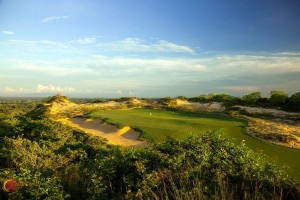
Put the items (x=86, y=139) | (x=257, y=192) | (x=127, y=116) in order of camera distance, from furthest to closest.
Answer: (x=127, y=116) → (x=86, y=139) → (x=257, y=192)

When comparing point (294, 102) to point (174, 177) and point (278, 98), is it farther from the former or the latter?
point (174, 177)

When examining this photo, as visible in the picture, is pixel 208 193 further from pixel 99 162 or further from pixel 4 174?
pixel 4 174

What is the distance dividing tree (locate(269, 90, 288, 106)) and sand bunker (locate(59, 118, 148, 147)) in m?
19.1

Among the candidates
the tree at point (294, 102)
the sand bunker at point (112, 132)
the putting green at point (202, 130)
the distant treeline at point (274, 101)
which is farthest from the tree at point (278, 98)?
the sand bunker at point (112, 132)

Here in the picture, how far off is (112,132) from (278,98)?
20440 mm

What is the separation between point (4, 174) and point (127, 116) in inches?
881

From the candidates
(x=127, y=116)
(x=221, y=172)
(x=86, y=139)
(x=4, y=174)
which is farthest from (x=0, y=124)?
(x=221, y=172)

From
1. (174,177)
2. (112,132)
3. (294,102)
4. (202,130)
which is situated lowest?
(112,132)

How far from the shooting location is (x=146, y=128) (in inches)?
927

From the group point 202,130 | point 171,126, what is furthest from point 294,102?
point 171,126

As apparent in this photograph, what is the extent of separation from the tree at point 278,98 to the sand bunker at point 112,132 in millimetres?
19072

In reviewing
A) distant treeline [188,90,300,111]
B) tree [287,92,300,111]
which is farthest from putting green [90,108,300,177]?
distant treeline [188,90,300,111]

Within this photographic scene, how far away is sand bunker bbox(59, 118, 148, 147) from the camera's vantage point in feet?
70.6

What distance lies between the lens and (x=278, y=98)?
3494 centimetres
